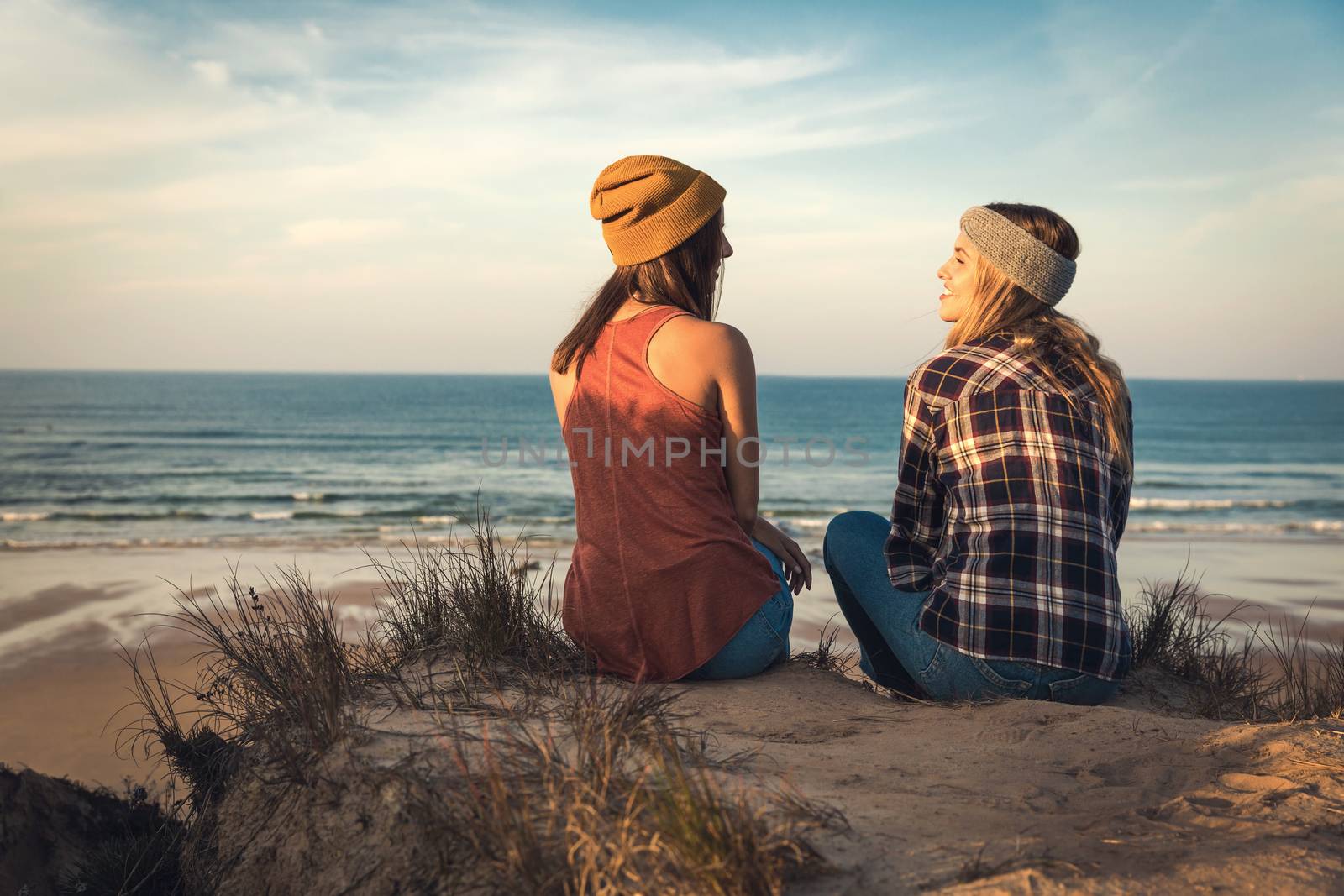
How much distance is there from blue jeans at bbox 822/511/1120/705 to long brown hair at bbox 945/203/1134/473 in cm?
70

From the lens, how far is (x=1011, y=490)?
2.67 metres

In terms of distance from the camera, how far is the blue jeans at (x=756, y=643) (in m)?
2.95

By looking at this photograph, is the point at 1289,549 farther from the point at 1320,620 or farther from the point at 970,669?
the point at 970,669

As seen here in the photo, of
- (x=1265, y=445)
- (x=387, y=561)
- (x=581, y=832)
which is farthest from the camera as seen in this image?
(x=1265, y=445)

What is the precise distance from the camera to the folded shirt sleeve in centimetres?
→ 289

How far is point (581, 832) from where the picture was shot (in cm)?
153

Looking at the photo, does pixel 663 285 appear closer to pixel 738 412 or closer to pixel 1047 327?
pixel 738 412

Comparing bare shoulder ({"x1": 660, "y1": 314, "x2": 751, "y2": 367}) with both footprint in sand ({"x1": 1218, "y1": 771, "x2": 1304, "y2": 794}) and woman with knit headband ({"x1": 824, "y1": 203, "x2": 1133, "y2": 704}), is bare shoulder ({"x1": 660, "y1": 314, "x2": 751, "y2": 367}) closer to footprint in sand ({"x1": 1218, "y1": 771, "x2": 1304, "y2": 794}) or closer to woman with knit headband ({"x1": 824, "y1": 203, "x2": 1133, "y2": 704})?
woman with knit headband ({"x1": 824, "y1": 203, "x2": 1133, "y2": 704})

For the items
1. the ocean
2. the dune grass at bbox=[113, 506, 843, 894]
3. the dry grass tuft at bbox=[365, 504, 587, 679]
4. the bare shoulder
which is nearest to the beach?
the dry grass tuft at bbox=[365, 504, 587, 679]

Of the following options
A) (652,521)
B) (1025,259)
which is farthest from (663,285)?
(1025,259)

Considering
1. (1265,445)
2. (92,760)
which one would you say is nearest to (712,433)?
(92,760)

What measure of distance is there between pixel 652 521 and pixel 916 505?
88cm

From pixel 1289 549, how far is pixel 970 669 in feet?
39.6

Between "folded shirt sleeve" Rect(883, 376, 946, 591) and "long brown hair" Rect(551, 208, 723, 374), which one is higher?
"long brown hair" Rect(551, 208, 723, 374)
